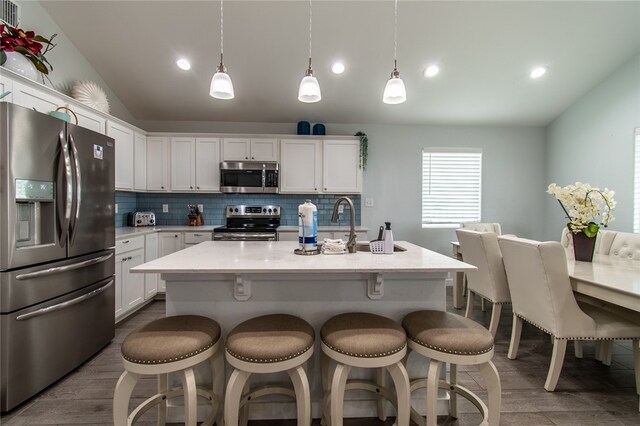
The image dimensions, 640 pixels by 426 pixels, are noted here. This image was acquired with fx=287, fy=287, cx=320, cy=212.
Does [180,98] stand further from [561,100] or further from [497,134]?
[561,100]

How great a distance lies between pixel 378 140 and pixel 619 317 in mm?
3285

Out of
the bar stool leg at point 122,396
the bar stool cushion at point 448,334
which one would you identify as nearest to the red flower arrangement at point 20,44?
the bar stool leg at point 122,396

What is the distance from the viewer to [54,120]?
1.92m

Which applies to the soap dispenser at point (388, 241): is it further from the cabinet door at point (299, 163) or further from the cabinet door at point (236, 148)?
the cabinet door at point (236, 148)

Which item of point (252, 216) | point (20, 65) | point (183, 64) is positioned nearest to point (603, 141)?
point (252, 216)

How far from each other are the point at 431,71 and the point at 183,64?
2.91m

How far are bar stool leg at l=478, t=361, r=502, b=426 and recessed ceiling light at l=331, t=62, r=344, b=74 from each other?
318cm

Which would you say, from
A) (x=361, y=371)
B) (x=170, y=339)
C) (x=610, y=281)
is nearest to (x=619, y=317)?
(x=610, y=281)

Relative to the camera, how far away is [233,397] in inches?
48.7

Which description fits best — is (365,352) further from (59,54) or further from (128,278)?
(59,54)

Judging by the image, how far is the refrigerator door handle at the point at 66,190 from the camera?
77.1 inches

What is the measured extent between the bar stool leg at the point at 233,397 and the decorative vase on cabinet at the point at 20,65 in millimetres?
2619

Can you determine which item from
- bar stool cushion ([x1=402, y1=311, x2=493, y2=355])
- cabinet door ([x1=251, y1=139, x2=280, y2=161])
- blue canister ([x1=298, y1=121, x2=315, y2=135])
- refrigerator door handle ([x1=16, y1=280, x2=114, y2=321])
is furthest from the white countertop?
blue canister ([x1=298, y1=121, x2=315, y2=135])

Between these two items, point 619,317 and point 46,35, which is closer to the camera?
point 619,317
